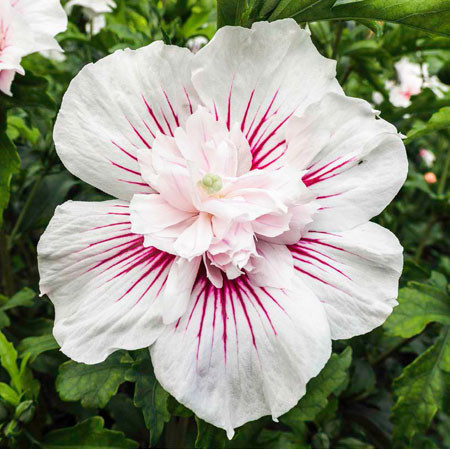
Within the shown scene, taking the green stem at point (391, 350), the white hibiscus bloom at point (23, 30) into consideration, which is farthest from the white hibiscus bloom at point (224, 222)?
the green stem at point (391, 350)

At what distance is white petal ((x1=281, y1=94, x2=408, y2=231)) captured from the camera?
0.71m

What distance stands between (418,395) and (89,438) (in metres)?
0.67

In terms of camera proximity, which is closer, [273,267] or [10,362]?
[273,267]

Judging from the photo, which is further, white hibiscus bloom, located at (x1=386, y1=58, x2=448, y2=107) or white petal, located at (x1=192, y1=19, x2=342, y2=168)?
white hibiscus bloom, located at (x1=386, y1=58, x2=448, y2=107)

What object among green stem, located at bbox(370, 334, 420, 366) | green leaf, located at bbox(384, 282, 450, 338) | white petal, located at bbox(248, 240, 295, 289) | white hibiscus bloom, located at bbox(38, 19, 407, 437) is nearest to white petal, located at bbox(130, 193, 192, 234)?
white hibiscus bloom, located at bbox(38, 19, 407, 437)

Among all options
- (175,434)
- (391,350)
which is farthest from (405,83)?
(175,434)

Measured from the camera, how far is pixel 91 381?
973 mm

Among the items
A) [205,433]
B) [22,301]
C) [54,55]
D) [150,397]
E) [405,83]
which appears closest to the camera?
[205,433]

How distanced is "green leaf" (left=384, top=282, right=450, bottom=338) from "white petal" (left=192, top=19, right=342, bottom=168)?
0.58 metres

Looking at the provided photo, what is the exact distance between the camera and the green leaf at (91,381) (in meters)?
0.96

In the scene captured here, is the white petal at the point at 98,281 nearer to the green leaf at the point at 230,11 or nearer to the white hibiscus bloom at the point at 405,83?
the green leaf at the point at 230,11

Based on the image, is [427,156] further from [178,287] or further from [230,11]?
[178,287]

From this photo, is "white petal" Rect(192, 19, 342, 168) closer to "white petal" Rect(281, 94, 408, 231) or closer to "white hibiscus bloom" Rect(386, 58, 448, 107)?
"white petal" Rect(281, 94, 408, 231)

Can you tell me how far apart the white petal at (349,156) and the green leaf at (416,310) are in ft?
1.65
